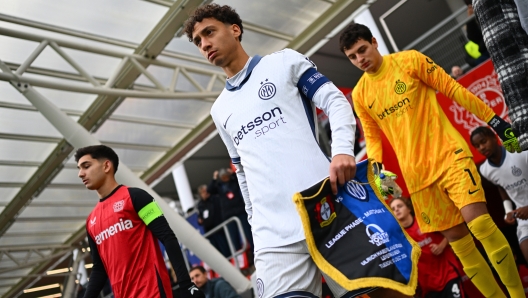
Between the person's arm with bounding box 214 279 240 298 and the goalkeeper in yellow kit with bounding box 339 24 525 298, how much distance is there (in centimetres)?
351

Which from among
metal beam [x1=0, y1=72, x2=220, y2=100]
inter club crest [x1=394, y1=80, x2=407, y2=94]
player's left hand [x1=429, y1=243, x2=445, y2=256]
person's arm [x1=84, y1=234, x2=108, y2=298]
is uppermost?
metal beam [x1=0, y1=72, x2=220, y2=100]

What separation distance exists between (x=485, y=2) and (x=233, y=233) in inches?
322

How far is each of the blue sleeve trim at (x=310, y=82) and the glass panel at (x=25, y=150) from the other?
11531 mm

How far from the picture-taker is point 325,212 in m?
2.09

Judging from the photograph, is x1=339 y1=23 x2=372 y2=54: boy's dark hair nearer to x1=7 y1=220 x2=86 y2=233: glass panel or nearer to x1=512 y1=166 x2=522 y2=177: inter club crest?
x1=512 y1=166 x2=522 y2=177: inter club crest

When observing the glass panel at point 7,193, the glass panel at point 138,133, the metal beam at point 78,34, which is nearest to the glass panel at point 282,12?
the metal beam at point 78,34

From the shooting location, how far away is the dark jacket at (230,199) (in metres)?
9.73

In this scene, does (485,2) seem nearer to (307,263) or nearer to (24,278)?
(307,263)

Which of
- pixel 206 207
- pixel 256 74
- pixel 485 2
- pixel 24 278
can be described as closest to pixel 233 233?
pixel 206 207

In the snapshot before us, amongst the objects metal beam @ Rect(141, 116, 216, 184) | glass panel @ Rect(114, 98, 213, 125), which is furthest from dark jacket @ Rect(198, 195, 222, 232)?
metal beam @ Rect(141, 116, 216, 184)

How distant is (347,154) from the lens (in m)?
2.08

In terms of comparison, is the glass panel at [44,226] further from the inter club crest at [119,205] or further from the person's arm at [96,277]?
the inter club crest at [119,205]

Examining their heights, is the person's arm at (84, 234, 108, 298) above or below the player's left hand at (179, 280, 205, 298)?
above

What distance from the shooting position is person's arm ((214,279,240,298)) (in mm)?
6742
